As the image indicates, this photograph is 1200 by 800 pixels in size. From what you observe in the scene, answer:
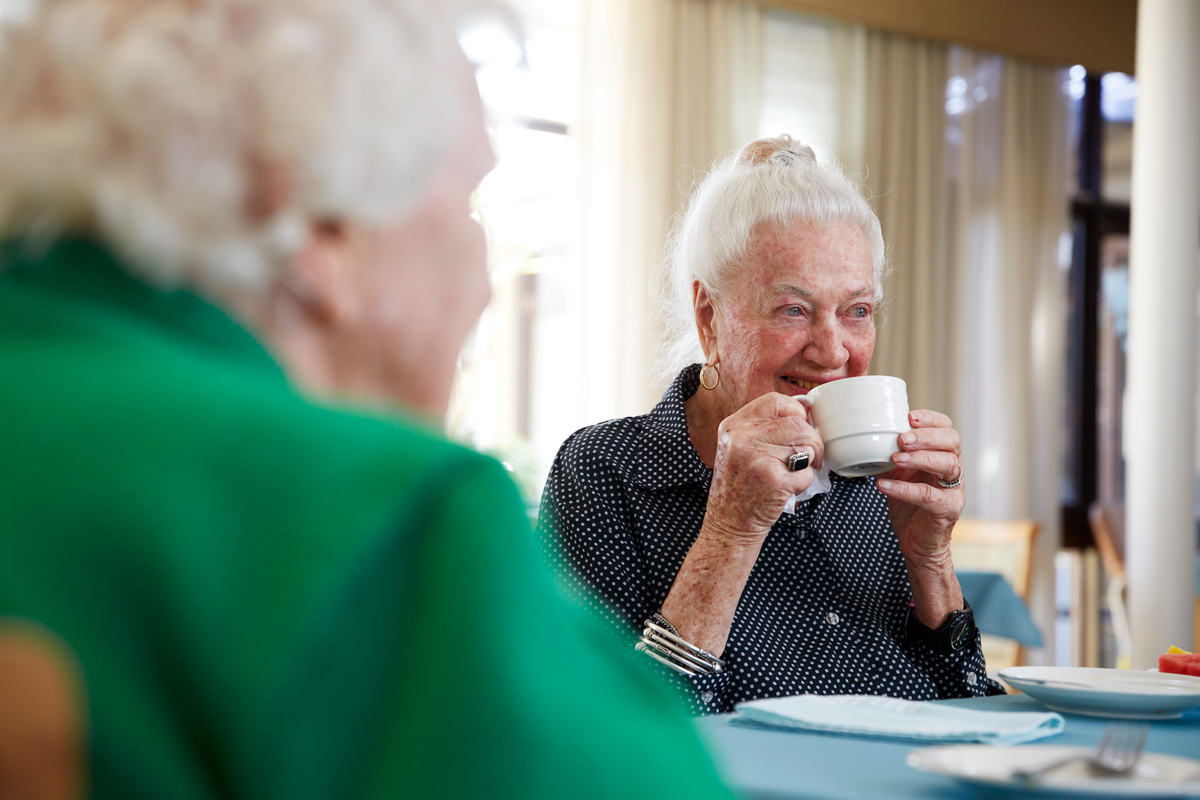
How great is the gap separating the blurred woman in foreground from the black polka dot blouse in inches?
33.1

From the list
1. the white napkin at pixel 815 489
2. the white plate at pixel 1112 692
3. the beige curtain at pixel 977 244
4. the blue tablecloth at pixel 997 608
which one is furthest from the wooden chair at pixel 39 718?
the beige curtain at pixel 977 244

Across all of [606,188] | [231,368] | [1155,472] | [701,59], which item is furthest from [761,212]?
[701,59]

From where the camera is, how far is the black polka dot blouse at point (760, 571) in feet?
4.18

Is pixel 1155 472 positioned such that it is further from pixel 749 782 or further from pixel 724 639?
pixel 749 782

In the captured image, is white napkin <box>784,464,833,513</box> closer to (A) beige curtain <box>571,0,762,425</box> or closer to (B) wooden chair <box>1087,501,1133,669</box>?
(B) wooden chair <box>1087,501,1133,669</box>

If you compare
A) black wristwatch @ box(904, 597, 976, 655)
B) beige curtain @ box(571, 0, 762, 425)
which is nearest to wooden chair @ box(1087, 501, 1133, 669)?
beige curtain @ box(571, 0, 762, 425)

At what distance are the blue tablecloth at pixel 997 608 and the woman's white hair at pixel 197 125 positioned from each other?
258cm

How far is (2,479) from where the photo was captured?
347 mm

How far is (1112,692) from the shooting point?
0.96 m

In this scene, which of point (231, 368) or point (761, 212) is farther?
point (761, 212)

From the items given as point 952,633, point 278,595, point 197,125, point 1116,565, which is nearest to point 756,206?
point 952,633

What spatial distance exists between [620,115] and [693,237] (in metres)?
2.99

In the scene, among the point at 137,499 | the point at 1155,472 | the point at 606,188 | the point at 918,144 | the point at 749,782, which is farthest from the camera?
the point at 918,144

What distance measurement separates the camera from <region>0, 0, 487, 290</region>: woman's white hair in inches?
17.1
